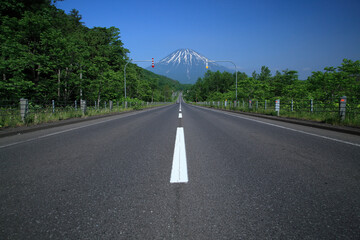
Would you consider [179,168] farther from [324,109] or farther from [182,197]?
[324,109]

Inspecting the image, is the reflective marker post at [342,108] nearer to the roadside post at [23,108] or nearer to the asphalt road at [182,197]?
the asphalt road at [182,197]

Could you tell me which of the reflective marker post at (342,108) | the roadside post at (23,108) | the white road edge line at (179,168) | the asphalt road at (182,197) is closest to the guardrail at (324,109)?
the reflective marker post at (342,108)

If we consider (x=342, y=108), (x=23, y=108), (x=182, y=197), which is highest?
(x=342, y=108)

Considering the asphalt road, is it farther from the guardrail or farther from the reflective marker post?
the guardrail

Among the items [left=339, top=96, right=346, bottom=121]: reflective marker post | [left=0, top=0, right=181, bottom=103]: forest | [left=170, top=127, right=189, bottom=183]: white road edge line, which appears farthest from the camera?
[left=0, top=0, right=181, bottom=103]: forest

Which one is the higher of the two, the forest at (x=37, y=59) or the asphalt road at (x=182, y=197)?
the forest at (x=37, y=59)

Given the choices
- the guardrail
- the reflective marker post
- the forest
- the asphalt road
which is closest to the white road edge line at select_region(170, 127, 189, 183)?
the asphalt road

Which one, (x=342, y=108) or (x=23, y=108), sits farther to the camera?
(x=23, y=108)

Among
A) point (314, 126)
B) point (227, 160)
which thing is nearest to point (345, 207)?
point (227, 160)

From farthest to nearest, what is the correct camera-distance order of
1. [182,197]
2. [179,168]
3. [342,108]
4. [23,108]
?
[23,108], [342,108], [179,168], [182,197]

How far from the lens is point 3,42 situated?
47.8 feet

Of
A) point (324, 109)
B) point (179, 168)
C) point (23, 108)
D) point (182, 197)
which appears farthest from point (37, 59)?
point (324, 109)

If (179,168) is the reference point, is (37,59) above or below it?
above

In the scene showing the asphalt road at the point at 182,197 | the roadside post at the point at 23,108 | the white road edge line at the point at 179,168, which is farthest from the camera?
the roadside post at the point at 23,108
